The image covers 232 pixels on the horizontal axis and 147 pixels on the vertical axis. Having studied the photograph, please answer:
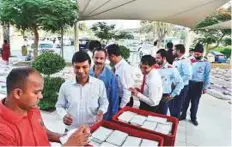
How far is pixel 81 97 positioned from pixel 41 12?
7242mm

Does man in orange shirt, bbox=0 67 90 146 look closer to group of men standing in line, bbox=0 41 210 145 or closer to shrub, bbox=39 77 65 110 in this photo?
group of men standing in line, bbox=0 41 210 145

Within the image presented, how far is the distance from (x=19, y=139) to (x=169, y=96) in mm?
2701

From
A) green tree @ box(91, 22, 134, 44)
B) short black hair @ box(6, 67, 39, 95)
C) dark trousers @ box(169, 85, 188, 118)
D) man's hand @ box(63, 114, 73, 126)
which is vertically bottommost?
dark trousers @ box(169, 85, 188, 118)

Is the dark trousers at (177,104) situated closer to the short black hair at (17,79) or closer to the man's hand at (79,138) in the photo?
the man's hand at (79,138)

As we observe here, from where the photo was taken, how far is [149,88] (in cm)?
248

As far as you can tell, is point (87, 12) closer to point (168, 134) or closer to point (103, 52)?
point (103, 52)

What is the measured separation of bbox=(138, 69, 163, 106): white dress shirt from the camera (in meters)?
2.43

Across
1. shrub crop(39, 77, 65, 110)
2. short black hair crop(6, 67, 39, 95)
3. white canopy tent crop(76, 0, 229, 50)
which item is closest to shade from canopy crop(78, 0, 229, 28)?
white canopy tent crop(76, 0, 229, 50)

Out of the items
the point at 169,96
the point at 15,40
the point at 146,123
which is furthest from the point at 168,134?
the point at 15,40

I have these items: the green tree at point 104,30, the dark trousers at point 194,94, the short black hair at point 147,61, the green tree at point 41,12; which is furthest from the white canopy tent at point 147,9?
the green tree at point 104,30

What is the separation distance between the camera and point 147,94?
256cm

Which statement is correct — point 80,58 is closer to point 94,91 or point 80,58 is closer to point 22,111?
point 94,91

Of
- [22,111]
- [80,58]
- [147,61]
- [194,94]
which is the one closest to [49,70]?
[147,61]

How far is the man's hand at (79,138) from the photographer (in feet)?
3.57
